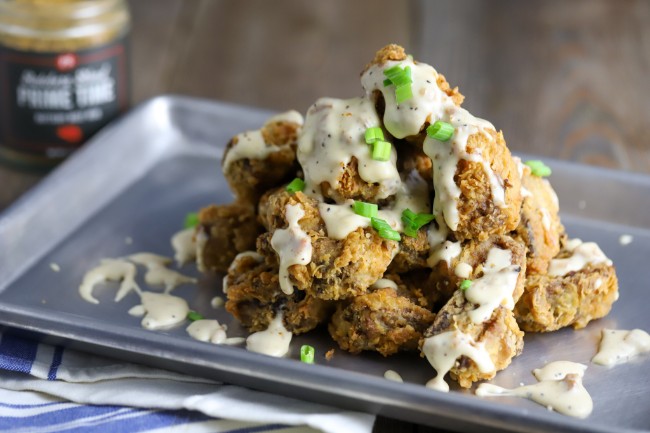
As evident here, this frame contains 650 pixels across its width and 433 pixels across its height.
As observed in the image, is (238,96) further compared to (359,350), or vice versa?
(238,96)

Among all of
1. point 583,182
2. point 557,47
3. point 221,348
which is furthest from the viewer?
point 557,47

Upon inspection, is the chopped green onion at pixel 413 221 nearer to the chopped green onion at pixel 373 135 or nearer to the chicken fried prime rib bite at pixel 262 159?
the chopped green onion at pixel 373 135

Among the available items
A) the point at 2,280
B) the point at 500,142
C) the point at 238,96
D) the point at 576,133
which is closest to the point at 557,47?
the point at 576,133

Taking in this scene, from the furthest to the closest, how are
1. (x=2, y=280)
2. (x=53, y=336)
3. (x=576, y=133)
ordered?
1. (x=576, y=133)
2. (x=2, y=280)
3. (x=53, y=336)

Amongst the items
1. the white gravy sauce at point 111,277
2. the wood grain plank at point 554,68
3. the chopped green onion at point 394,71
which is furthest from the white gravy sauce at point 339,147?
the wood grain plank at point 554,68

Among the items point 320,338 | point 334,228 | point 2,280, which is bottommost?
point 2,280

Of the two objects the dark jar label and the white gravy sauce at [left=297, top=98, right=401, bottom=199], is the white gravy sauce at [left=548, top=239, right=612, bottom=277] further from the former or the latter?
the dark jar label

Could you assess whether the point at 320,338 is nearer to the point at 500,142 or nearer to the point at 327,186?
the point at 327,186

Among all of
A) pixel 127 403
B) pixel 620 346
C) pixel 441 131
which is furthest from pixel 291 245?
pixel 620 346

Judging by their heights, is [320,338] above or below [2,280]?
above
